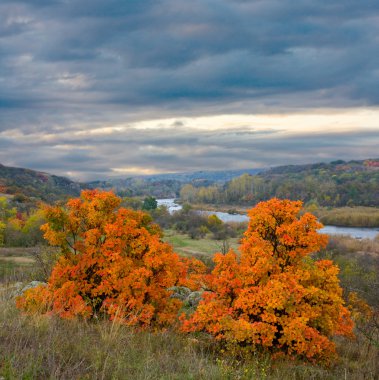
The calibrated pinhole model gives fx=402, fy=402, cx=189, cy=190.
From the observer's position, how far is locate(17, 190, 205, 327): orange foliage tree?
1230 centimetres

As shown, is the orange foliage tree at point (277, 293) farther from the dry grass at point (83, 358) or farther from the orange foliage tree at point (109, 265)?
the orange foliage tree at point (109, 265)

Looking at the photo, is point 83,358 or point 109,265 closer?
point 83,358

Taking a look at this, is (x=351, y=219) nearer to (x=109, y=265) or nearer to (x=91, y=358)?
(x=109, y=265)

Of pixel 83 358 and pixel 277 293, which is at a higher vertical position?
pixel 83 358

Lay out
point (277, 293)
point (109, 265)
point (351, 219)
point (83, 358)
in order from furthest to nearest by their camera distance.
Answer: point (351, 219), point (109, 265), point (277, 293), point (83, 358)

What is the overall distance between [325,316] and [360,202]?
16449cm

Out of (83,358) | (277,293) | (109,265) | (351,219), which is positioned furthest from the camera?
(351,219)

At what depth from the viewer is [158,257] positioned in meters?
12.5

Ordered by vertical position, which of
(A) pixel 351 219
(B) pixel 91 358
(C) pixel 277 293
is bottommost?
(A) pixel 351 219

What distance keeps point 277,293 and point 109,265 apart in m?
5.88

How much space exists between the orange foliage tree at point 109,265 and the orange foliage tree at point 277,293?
1.80m

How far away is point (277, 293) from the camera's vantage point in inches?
399

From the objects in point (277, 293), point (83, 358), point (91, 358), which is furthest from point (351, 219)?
point (83, 358)

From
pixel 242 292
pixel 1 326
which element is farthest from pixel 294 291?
pixel 1 326
